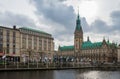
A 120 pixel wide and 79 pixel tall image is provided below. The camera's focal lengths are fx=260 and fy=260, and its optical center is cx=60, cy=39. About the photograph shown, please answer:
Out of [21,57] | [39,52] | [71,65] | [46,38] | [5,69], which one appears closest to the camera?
[5,69]

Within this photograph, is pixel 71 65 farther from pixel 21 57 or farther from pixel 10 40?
pixel 10 40

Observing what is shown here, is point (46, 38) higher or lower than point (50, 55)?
higher

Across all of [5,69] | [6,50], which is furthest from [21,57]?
[5,69]

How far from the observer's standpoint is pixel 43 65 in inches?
5423

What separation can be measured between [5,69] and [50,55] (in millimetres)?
82641

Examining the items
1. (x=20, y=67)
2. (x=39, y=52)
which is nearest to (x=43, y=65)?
(x=20, y=67)

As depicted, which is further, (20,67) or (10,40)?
(10,40)

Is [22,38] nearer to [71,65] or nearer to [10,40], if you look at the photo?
[10,40]

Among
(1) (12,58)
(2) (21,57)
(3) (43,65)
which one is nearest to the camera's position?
(3) (43,65)

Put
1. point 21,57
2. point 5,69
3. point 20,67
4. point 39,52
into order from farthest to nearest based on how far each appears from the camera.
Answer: point 39,52, point 21,57, point 20,67, point 5,69

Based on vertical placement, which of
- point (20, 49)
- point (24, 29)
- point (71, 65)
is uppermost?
point (24, 29)

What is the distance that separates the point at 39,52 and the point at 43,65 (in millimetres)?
40889

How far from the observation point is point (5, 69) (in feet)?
360

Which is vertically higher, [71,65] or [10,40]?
[10,40]
